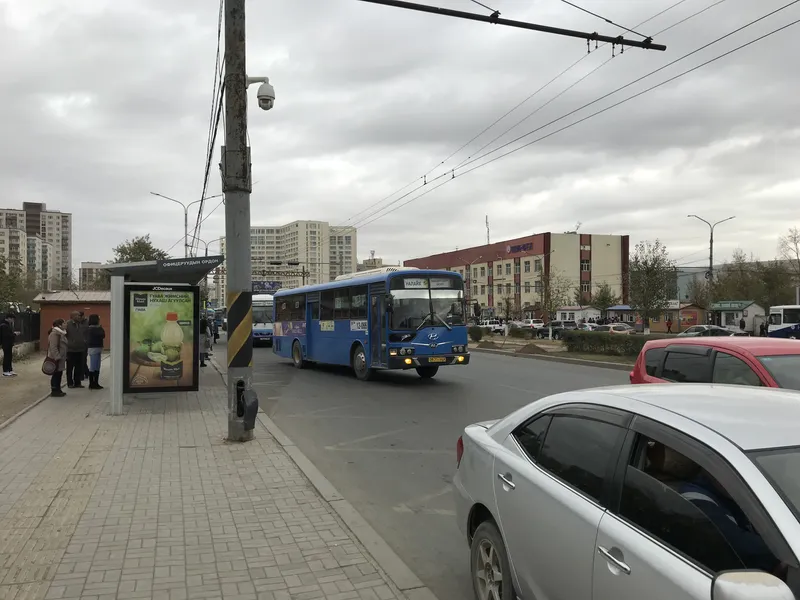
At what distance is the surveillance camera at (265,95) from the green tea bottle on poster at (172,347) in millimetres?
4738

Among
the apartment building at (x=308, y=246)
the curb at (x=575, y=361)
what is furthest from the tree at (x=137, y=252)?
the curb at (x=575, y=361)

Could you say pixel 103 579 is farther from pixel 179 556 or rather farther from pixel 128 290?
pixel 128 290

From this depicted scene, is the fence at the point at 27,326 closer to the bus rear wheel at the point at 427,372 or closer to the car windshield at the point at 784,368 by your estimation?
the bus rear wheel at the point at 427,372

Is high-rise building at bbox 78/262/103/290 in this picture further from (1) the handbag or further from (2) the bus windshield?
(2) the bus windshield

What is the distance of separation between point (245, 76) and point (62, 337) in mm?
8016

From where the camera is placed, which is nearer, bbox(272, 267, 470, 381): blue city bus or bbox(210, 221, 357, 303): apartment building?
bbox(272, 267, 470, 381): blue city bus

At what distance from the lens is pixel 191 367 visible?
12.1 metres

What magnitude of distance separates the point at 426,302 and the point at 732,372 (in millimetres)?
9724

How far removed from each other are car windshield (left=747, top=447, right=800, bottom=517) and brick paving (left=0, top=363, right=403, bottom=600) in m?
2.57

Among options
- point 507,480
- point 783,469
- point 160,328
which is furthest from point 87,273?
point 783,469

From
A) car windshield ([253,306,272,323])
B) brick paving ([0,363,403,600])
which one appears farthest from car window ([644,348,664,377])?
car windshield ([253,306,272,323])

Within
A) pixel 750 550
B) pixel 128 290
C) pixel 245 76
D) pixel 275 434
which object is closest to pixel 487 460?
pixel 750 550

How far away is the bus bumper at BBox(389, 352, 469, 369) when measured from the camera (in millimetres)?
15078

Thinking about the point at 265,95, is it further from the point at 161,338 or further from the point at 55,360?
the point at 55,360
